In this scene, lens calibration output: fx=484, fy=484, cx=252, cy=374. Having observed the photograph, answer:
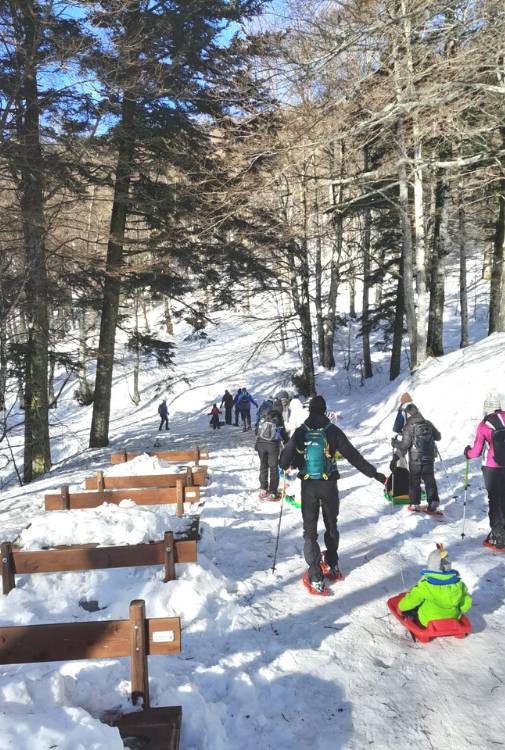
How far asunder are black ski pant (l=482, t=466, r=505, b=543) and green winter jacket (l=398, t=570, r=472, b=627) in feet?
7.55

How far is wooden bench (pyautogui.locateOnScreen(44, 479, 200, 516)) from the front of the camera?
7.72m

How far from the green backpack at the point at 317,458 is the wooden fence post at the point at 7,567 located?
3.27m

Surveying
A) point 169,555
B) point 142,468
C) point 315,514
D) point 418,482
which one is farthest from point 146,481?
point 418,482

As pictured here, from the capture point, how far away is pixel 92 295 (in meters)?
14.8

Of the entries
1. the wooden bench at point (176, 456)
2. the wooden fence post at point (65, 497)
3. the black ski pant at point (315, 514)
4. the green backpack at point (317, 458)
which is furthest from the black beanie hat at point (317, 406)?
the wooden bench at point (176, 456)

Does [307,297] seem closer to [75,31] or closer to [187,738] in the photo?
[75,31]

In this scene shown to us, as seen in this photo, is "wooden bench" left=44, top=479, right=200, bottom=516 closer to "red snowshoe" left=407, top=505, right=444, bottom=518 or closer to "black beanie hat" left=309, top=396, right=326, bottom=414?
"black beanie hat" left=309, top=396, right=326, bottom=414

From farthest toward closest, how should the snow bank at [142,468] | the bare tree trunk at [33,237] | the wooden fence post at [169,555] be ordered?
the snow bank at [142,468], the bare tree trunk at [33,237], the wooden fence post at [169,555]

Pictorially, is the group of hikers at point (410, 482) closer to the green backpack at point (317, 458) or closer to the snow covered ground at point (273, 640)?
the green backpack at point (317, 458)

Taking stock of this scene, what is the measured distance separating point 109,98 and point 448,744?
11897 mm

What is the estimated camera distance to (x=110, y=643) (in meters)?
3.21

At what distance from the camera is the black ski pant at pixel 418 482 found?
25.3ft

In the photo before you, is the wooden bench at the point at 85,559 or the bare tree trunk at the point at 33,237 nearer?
the wooden bench at the point at 85,559

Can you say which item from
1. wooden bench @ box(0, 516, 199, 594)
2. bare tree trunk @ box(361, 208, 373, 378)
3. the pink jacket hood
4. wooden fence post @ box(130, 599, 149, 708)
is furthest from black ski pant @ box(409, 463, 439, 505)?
bare tree trunk @ box(361, 208, 373, 378)
